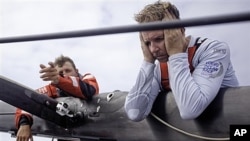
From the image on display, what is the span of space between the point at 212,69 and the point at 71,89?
0.89 meters

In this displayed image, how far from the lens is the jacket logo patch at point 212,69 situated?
1.55m

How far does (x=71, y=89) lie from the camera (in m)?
2.09

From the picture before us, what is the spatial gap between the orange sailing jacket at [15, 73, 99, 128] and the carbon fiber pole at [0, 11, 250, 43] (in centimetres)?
133

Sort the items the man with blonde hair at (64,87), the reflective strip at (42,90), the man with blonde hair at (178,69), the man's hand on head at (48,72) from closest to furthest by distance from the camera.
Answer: the man with blonde hair at (178,69) → the man's hand on head at (48,72) → the man with blonde hair at (64,87) → the reflective strip at (42,90)

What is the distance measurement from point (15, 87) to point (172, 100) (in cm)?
A: 87

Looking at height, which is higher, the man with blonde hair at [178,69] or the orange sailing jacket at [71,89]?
the man with blonde hair at [178,69]

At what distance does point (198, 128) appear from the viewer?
5.13 ft

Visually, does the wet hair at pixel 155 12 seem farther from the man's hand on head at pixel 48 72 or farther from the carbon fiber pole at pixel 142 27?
the carbon fiber pole at pixel 142 27

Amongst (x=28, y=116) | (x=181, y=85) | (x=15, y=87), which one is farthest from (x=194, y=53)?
(x=28, y=116)

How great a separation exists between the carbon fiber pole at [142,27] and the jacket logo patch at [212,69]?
101 cm

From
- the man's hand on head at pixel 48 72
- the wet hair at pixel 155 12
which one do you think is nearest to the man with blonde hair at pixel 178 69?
the wet hair at pixel 155 12

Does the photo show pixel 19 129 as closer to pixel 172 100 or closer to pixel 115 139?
pixel 115 139

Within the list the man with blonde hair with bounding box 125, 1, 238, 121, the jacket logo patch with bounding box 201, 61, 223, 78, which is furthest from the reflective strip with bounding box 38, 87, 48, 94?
Answer: the jacket logo patch with bounding box 201, 61, 223, 78

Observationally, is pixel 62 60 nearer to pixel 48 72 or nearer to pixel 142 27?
pixel 48 72
